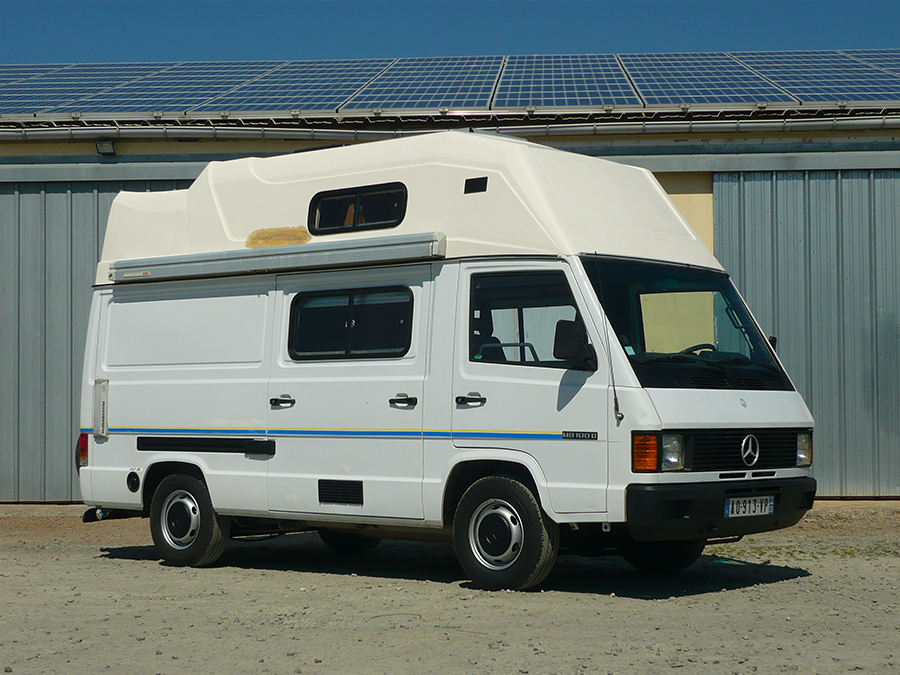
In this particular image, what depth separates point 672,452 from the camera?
7125mm

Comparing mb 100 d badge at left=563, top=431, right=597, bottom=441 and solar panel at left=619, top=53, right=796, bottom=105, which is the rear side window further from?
solar panel at left=619, top=53, right=796, bottom=105

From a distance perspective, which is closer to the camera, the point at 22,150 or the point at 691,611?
Answer: the point at 691,611

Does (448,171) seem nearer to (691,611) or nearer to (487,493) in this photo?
(487,493)

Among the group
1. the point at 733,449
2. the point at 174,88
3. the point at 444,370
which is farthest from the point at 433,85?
the point at 733,449

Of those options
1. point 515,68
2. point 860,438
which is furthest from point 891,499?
point 515,68

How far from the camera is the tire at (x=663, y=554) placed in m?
8.62

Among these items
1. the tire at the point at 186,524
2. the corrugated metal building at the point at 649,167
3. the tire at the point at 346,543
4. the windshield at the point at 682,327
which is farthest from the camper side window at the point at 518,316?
the corrugated metal building at the point at 649,167

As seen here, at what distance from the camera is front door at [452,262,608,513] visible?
287 inches

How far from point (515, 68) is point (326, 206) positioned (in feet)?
Result: 33.9

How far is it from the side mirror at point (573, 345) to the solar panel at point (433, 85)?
7339 millimetres

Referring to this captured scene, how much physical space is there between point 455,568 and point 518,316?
2.64 metres

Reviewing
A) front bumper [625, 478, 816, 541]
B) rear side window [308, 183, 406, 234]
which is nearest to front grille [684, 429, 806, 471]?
front bumper [625, 478, 816, 541]

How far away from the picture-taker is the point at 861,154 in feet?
44.0

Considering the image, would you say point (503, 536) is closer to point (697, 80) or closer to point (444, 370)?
point (444, 370)
